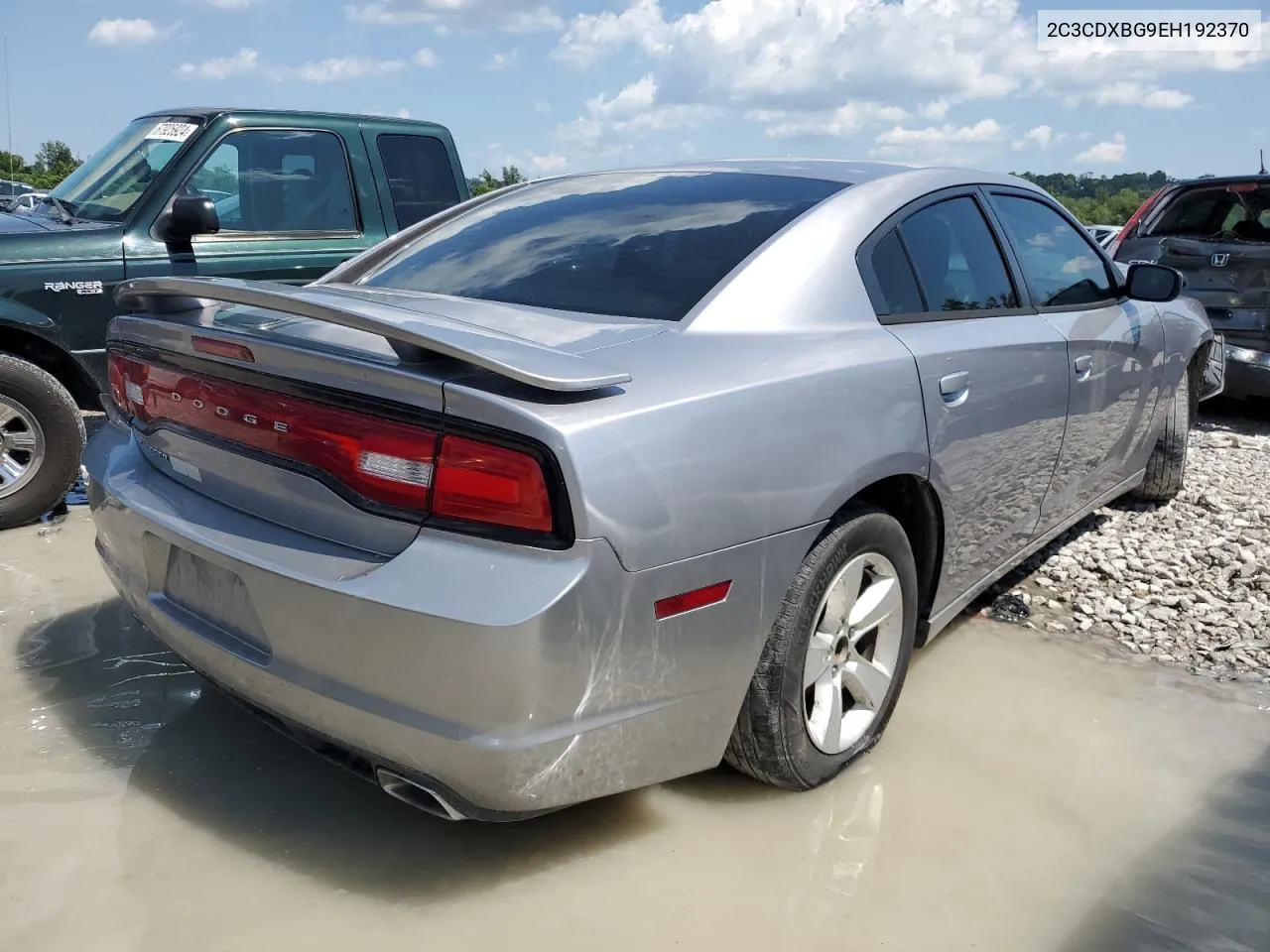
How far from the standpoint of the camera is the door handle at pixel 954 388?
9.61 feet

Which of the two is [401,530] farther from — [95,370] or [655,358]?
[95,370]

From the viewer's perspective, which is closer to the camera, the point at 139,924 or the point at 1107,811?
the point at 139,924

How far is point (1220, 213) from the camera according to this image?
7789 mm

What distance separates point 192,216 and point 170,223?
21cm

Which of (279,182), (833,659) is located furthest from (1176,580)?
(279,182)

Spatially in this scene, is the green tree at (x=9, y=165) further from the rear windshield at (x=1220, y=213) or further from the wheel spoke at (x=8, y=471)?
the rear windshield at (x=1220, y=213)

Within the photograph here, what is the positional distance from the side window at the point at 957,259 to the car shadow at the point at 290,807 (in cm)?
167

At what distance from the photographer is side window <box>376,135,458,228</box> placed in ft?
19.2

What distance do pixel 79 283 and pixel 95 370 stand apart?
0.39 m

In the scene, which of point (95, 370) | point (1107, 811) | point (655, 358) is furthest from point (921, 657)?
point (95, 370)

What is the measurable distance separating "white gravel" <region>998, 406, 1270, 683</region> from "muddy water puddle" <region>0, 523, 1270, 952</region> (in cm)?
62

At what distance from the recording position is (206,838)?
2510 millimetres

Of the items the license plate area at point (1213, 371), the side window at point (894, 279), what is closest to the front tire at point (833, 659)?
the side window at point (894, 279)

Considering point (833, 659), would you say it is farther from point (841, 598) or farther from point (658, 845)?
Answer: point (658, 845)
